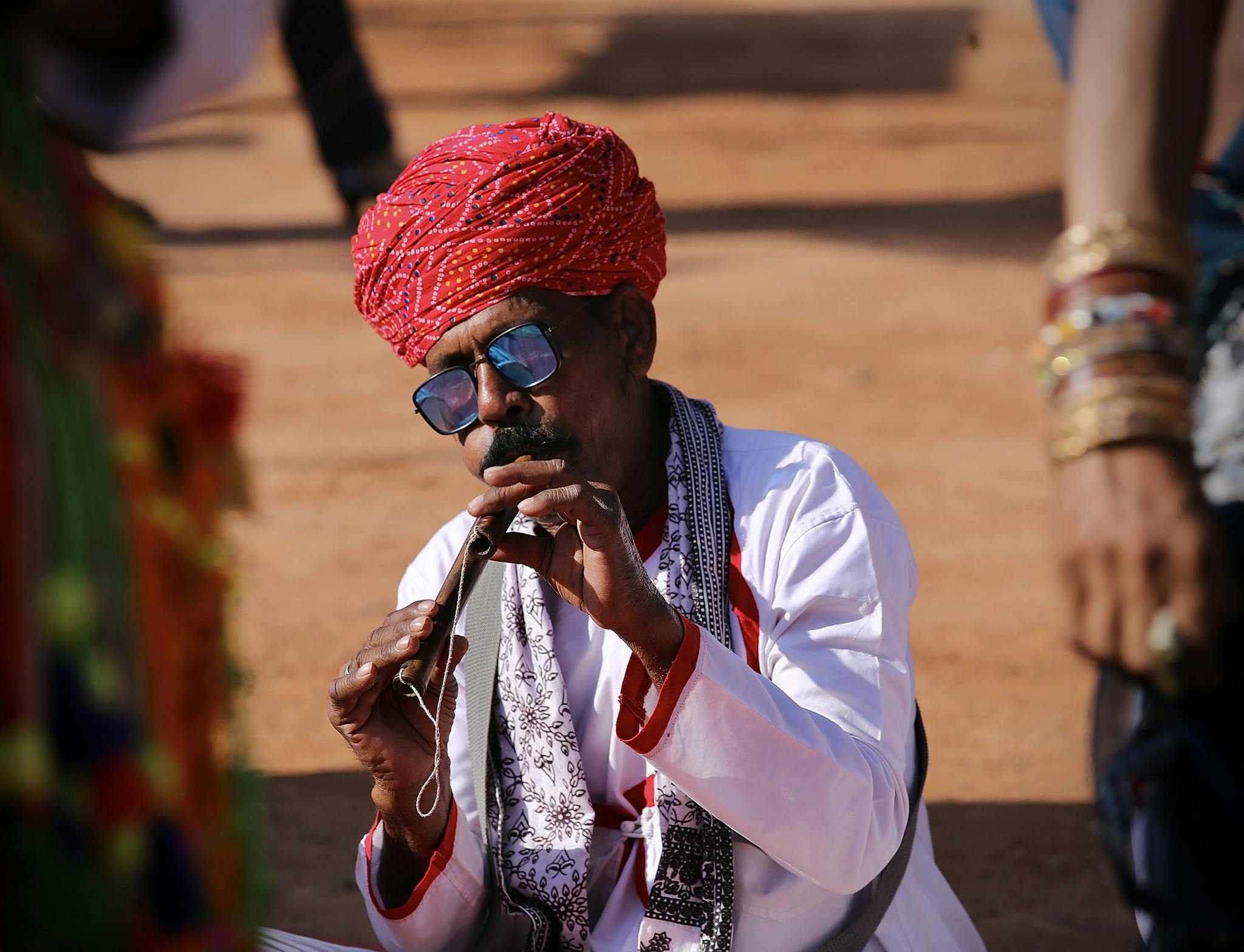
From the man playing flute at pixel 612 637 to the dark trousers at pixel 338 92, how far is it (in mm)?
8831

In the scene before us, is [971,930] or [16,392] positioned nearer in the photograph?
[16,392]

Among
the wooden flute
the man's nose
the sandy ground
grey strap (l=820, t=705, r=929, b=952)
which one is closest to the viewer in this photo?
the wooden flute

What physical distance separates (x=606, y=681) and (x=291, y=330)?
26.0 feet

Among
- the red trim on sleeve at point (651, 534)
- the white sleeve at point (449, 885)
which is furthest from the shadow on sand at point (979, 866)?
the red trim on sleeve at point (651, 534)

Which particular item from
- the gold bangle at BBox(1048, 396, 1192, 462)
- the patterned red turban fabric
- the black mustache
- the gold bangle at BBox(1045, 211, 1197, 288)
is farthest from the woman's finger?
the patterned red turban fabric

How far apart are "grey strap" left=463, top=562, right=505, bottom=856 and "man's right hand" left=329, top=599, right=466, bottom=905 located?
0.33ft

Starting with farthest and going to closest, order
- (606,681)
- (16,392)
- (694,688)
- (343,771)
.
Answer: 1. (343,771)
2. (606,681)
3. (694,688)
4. (16,392)

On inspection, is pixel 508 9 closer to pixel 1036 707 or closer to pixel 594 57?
pixel 594 57

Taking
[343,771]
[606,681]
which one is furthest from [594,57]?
[606,681]

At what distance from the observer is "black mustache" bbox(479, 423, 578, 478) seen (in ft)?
8.32

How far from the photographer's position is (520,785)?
2752mm

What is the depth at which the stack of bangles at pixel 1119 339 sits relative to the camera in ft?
4.44

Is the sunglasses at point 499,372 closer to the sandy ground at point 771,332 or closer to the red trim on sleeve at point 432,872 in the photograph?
the sandy ground at point 771,332

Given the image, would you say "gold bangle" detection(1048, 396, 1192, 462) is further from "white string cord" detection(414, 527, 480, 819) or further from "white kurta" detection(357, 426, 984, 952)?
"white string cord" detection(414, 527, 480, 819)
